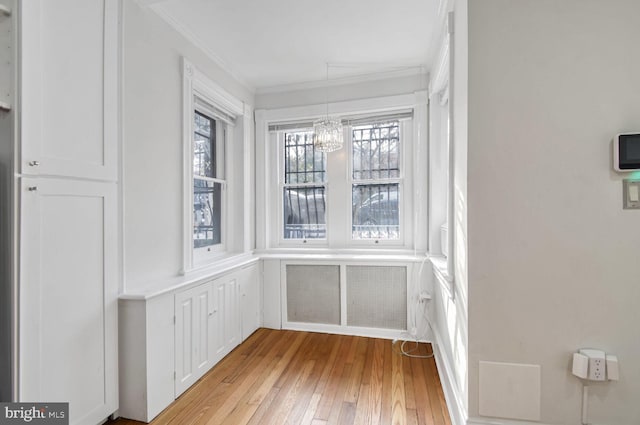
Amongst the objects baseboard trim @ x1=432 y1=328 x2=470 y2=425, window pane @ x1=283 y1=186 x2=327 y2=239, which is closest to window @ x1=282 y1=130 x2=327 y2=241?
window pane @ x1=283 y1=186 x2=327 y2=239

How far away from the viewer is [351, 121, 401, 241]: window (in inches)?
125

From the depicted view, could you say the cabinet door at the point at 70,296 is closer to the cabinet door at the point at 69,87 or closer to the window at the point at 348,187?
the cabinet door at the point at 69,87

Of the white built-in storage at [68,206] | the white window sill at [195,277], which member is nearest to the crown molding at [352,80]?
the white built-in storage at [68,206]

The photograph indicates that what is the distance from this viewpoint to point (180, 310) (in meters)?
1.99

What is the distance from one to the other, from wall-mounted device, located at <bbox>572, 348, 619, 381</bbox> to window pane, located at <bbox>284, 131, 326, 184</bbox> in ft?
8.55

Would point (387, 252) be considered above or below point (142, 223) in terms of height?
below

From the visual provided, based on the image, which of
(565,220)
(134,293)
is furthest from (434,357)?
(134,293)

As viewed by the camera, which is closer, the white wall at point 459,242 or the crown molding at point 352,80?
the white wall at point 459,242

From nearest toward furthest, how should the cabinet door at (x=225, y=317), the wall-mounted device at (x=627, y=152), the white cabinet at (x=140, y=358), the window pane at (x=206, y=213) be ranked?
the wall-mounted device at (x=627, y=152) → the white cabinet at (x=140, y=358) → the cabinet door at (x=225, y=317) → the window pane at (x=206, y=213)

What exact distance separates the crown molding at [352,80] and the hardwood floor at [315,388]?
273 centimetres

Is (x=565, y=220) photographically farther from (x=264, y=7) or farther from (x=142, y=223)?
(x=142, y=223)

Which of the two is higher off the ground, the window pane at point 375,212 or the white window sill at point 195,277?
the window pane at point 375,212

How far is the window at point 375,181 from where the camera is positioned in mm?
3172

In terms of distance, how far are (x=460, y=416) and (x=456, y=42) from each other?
7.14 feet
